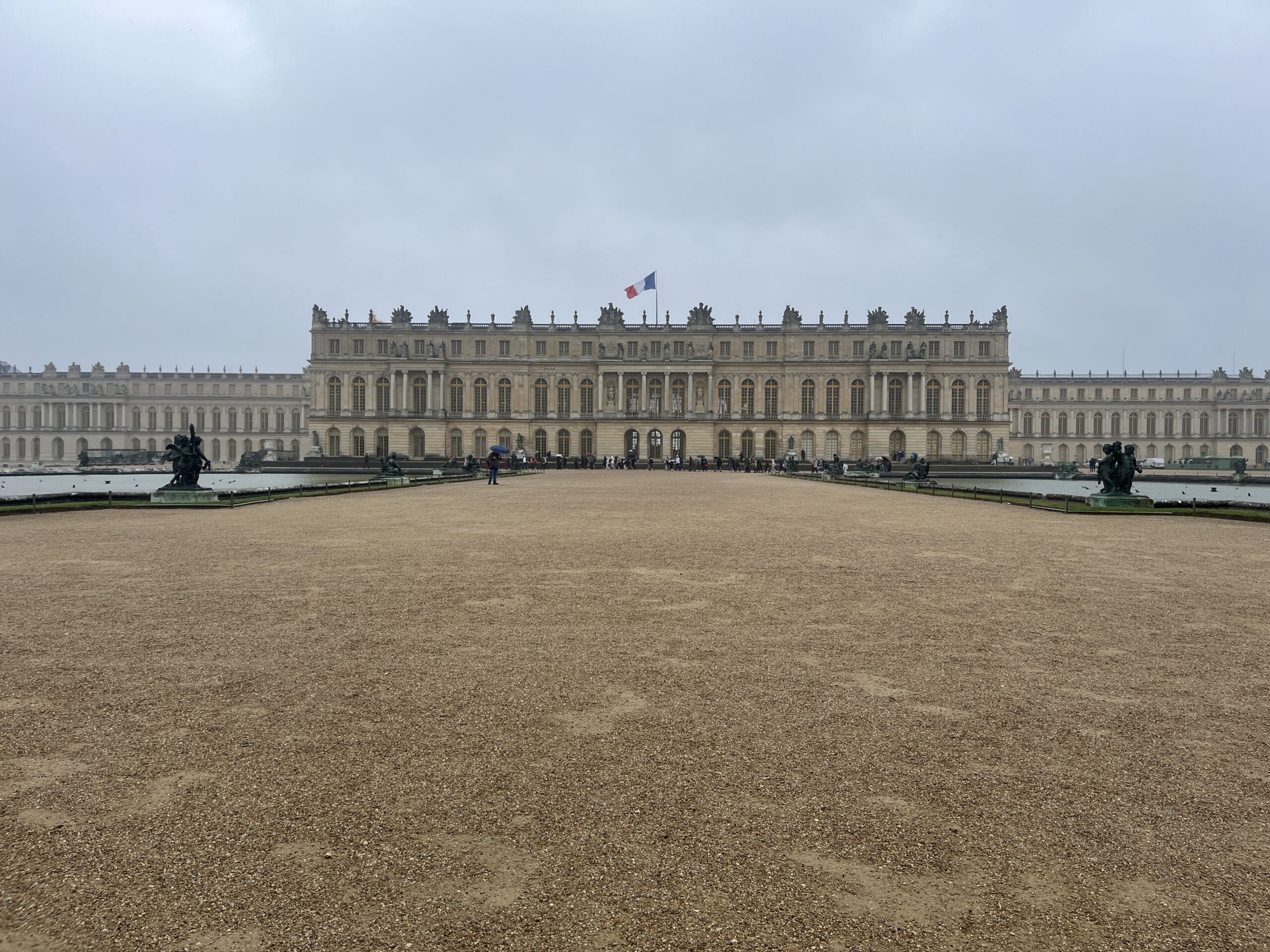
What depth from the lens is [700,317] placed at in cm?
7656

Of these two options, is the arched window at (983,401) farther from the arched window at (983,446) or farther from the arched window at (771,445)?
the arched window at (771,445)

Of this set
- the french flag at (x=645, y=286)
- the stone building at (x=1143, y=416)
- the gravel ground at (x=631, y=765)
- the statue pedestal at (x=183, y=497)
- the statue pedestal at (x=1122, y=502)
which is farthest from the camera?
the stone building at (x=1143, y=416)

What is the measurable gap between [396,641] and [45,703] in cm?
225

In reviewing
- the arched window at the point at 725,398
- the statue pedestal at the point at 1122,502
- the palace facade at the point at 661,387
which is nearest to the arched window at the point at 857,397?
the palace facade at the point at 661,387

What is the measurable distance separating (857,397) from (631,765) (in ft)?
252

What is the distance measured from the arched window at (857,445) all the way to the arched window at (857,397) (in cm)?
195

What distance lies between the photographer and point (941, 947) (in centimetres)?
248

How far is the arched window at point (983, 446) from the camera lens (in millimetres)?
76000

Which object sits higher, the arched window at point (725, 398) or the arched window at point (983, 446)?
the arched window at point (725, 398)

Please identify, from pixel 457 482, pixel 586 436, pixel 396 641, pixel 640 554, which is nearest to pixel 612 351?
pixel 586 436

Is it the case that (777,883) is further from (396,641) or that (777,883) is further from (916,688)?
(396,641)

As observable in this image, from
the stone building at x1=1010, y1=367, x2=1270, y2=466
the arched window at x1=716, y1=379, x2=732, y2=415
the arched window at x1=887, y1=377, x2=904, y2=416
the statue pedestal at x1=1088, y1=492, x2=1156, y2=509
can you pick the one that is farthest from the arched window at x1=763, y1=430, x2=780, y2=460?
the statue pedestal at x1=1088, y1=492, x2=1156, y2=509

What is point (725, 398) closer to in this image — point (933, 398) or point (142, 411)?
point (933, 398)

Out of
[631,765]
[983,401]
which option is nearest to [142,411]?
[983,401]
